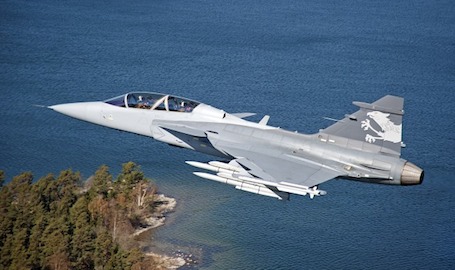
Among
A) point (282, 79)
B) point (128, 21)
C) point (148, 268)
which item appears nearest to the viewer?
point (148, 268)

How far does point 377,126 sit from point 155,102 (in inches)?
370

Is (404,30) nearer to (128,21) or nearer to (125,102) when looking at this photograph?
(128,21)

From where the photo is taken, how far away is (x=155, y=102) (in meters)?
36.2

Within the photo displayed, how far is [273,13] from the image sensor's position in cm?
10312

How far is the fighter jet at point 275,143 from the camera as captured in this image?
3275cm

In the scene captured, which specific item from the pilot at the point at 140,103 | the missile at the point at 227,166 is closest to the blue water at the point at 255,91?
the pilot at the point at 140,103

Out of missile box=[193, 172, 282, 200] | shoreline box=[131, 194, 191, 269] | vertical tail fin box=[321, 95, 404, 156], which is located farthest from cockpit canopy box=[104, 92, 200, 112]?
shoreline box=[131, 194, 191, 269]

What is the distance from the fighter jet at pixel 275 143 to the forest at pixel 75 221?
11005 millimetres

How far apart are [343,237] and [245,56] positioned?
112ft

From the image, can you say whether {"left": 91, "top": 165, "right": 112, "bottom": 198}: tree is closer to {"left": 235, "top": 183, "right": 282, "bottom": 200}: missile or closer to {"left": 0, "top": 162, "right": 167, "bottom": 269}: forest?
{"left": 0, "top": 162, "right": 167, "bottom": 269}: forest

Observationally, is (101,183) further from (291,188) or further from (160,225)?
(291,188)

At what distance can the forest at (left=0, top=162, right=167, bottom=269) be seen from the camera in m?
44.6

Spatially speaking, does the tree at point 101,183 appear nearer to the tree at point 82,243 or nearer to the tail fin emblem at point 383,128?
the tree at point 82,243

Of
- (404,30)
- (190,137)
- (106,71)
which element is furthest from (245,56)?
(190,137)
